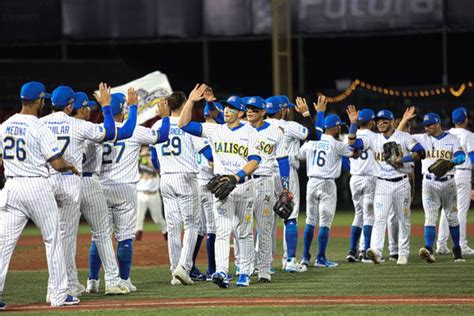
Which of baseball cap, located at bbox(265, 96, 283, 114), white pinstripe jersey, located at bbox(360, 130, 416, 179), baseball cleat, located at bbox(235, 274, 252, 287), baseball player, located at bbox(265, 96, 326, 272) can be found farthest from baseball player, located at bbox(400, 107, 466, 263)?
baseball cleat, located at bbox(235, 274, 252, 287)

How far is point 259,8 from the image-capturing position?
31203 mm

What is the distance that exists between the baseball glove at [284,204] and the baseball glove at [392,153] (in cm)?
242

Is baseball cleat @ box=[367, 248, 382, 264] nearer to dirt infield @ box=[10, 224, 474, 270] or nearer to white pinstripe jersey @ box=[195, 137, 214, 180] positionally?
white pinstripe jersey @ box=[195, 137, 214, 180]

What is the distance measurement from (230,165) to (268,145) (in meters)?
0.65

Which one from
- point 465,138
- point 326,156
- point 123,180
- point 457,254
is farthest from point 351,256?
point 123,180

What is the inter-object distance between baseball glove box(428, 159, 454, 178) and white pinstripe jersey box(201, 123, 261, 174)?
13.7 ft

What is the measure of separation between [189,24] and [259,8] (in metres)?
2.08

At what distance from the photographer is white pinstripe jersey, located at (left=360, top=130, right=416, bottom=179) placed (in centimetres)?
1595

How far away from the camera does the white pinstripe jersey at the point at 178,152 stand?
1362cm

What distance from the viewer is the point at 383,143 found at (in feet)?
52.6

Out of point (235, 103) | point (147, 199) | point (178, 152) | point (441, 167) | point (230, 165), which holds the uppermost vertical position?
point (235, 103)

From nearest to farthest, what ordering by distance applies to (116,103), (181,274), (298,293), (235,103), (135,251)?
1. (298,293)
2. (235,103)
3. (116,103)
4. (181,274)
5. (135,251)

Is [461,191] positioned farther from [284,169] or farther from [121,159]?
[121,159]

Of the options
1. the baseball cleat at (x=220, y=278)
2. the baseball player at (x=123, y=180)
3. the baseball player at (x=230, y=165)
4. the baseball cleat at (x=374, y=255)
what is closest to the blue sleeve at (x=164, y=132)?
the baseball player at (x=123, y=180)
